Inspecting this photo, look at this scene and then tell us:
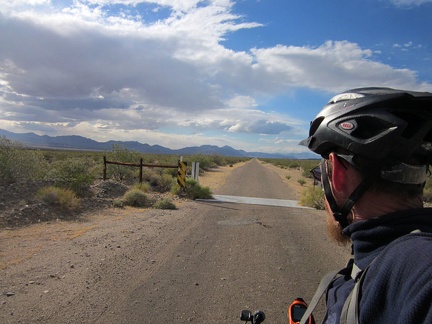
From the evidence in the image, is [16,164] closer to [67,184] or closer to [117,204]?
[67,184]

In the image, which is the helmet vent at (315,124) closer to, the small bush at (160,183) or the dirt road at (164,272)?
the dirt road at (164,272)

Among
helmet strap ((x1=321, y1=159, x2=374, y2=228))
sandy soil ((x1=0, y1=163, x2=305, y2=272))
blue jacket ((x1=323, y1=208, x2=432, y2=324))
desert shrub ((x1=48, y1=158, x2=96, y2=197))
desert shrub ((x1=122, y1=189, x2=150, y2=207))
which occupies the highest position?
helmet strap ((x1=321, y1=159, x2=374, y2=228))

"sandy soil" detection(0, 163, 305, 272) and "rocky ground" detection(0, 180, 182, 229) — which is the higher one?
"rocky ground" detection(0, 180, 182, 229)

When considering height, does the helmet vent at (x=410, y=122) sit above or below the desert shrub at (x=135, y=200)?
above

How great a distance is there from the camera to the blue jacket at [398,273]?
0.99 m

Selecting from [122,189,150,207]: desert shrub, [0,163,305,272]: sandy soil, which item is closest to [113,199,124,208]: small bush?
[122,189,150,207]: desert shrub

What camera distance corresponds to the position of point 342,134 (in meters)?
1.58

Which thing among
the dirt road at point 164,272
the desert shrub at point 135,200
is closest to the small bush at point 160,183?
the desert shrub at point 135,200

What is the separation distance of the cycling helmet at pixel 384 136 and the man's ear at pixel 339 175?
39 mm

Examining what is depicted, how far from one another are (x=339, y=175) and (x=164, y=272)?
4095 millimetres

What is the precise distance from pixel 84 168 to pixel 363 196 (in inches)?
512

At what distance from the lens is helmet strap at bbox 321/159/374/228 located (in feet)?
Answer: 4.96

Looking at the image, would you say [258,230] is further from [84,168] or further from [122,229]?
[84,168]

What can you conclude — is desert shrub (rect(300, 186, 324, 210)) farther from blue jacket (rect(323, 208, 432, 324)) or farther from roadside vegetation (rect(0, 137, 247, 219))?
blue jacket (rect(323, 208, 432, 324))
